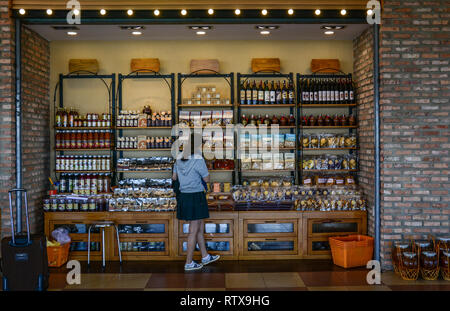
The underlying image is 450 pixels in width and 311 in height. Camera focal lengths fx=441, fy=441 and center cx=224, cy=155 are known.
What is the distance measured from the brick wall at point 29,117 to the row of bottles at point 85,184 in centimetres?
32

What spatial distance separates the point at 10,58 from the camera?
6.15 meters

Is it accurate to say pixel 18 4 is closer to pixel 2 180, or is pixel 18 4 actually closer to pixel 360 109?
pixel 2 180

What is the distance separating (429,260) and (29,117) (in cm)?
598

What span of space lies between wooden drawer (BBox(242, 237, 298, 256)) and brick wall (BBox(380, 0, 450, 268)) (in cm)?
134

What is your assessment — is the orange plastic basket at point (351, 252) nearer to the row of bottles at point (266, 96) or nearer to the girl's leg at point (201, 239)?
the girl's leg at point (201, 239)

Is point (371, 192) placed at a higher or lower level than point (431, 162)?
lower

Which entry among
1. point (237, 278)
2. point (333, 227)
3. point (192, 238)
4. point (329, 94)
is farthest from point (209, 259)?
point (329, 94)

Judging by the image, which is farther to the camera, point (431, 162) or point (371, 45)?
point (371, 45)

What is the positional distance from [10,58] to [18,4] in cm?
76

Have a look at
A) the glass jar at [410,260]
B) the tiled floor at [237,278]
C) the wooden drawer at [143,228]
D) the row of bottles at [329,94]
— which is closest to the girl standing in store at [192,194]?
the tiled floor at [237,278]

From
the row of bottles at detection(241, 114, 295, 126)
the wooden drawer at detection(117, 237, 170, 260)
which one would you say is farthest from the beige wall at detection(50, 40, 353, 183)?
the wooden drawer at detection(117, 237, 170, 260)

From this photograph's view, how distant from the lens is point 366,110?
6.89m

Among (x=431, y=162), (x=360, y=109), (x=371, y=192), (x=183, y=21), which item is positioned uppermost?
(x=183, y=21)

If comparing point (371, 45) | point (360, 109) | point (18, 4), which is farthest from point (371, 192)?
point (18, 4)
